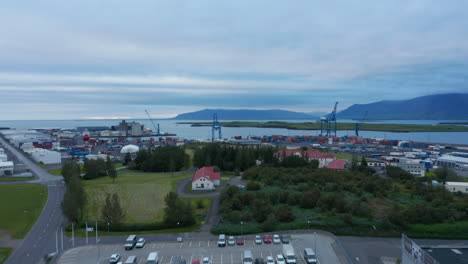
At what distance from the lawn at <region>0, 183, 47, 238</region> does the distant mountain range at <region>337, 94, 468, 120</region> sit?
11641 centimetres

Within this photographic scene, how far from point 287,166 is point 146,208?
8.12 metres

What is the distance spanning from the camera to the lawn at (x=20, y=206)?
7.48m

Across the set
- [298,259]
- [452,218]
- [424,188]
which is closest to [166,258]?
[298,259]

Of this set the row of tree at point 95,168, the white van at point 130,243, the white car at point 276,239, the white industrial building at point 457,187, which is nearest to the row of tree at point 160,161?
the row of tree at point 95,168

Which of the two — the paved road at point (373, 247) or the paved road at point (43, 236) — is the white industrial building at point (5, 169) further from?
the paved road at point (373, 247)

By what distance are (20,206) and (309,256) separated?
28.5 feet

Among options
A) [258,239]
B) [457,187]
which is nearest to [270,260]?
[258,239]

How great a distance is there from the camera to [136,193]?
10.4m

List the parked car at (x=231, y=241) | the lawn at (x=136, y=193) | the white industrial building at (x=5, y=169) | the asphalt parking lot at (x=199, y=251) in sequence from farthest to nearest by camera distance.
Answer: the white industrial building at (x=5, y=169), the lawn at (x=136, y=193), the parked car at (x=231, y=241), the asphalt parking lot at (x=199, y=251)

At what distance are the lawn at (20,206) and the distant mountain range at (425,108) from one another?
11641 cm

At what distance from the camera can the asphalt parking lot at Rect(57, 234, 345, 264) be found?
212 inches

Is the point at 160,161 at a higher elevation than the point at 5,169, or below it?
higher

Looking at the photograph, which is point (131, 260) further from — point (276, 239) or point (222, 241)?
point (276, 239)

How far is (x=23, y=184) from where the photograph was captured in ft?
40.9
